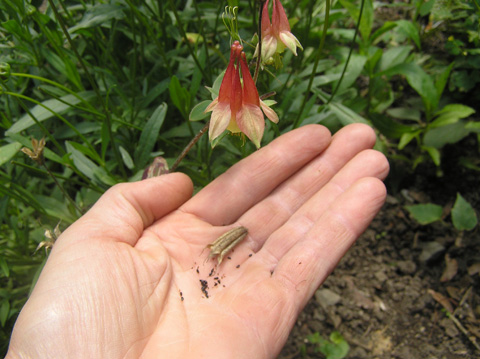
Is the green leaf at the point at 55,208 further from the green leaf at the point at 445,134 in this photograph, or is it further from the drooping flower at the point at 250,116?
the green leaf at the point at 445,134

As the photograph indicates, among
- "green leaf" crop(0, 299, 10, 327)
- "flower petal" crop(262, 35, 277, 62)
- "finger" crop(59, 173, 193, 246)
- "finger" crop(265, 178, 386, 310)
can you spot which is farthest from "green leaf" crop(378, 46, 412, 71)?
"green leaf" crop(0, 299, 10, 327)

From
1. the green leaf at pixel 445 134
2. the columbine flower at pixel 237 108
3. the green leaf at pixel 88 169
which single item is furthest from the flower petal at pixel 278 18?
the green leaf at pixel 445 134

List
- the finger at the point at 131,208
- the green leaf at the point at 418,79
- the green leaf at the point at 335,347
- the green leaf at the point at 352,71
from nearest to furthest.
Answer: the finger at the point at 131,208 → the green leaf at the point at 335,347 → the green leaf at the point at 352,71 → the green leaf at the point at 418,79

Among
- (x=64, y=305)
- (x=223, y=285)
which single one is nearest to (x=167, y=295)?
(x=223, y=285)

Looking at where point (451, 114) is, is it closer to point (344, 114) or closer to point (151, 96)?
point (344, 114)

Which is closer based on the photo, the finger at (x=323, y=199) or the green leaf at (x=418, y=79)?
the finger at (x=323, y=199)

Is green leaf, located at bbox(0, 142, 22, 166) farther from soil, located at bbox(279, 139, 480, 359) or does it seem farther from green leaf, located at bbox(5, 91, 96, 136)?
soil, located at bbox(279, 139, 480, 359)

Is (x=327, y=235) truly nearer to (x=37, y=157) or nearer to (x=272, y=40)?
(x=272, y=40)
